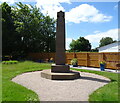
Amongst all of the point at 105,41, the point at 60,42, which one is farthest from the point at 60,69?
the point at 105,41

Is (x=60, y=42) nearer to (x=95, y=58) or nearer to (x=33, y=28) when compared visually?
(x=95, y=58)

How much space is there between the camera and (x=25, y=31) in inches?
1054

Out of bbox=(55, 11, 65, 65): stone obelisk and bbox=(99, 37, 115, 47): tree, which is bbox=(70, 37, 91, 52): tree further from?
bbox=(55, 11, 65, 65): stone obelisk

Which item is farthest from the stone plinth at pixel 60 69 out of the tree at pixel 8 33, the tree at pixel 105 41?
the tree at pixel 105 41

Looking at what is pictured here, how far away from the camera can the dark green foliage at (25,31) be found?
1053 inches

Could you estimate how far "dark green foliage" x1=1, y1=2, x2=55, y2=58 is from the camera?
26750 millimetres

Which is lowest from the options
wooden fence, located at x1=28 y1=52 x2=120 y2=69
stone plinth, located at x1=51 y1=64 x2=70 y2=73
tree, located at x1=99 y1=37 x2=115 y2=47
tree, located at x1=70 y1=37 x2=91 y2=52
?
stone plinth, located at x1=51 y1=64 x2=70 y2=73

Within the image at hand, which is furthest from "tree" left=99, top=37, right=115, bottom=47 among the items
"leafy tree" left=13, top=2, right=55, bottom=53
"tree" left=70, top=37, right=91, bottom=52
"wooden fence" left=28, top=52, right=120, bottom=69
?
"wooden fence" left=28, top=52, right=120, bottom=69

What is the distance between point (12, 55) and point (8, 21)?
6781 millimetres

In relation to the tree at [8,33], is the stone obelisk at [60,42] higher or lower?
lower

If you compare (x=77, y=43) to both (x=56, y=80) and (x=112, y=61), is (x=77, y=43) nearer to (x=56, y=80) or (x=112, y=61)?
(x=112, y=61)

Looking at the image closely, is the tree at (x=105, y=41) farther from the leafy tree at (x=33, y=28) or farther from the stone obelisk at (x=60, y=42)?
the stone obelisk at (x=60, y=42)

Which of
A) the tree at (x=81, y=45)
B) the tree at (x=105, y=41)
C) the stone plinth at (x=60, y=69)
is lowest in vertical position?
the stone plinth at (x=60, y=69)

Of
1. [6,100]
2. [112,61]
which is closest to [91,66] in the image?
[112,61]
